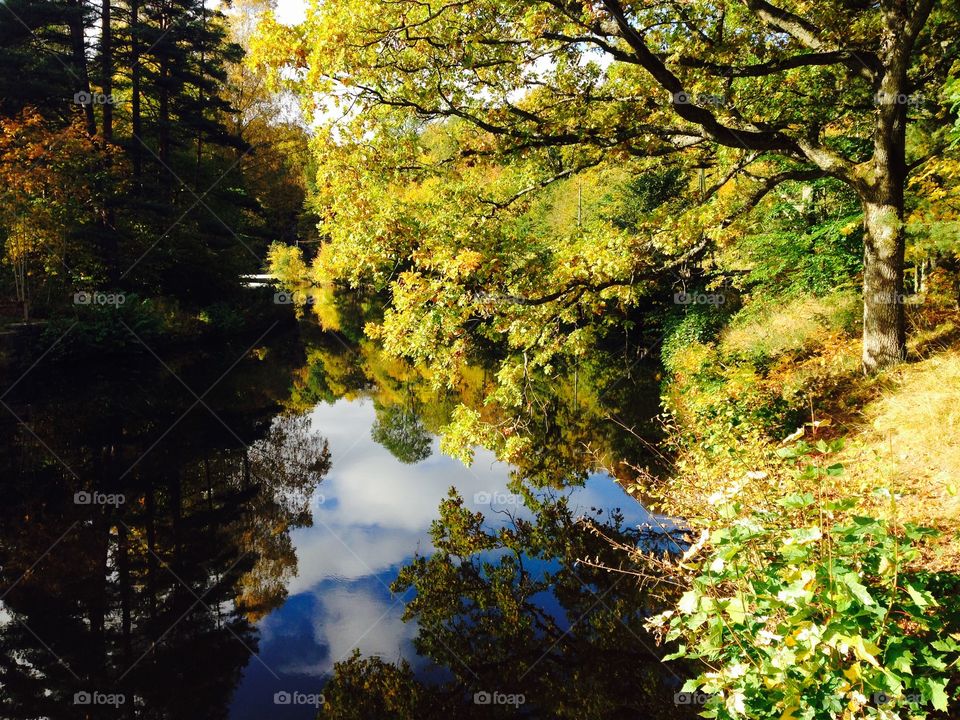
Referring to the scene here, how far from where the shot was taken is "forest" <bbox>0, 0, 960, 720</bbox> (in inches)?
132

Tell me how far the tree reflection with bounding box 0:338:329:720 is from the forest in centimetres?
14

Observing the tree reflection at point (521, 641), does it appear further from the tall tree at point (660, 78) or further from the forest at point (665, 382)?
the tall tree at point (660, 78)

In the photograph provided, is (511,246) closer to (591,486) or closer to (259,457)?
(591,486)

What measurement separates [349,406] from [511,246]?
34.6 ft

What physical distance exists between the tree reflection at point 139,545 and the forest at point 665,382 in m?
0.14

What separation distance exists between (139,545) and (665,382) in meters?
12.5

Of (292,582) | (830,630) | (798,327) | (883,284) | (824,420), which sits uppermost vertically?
(798,327)

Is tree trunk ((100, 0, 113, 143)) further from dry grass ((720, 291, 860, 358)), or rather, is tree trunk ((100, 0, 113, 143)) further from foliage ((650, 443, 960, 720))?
foliage ((650, 443, 960, 720))

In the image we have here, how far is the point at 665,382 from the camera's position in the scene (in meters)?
15.3

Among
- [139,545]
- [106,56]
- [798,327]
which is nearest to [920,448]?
[798,327]

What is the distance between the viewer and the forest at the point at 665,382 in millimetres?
3354

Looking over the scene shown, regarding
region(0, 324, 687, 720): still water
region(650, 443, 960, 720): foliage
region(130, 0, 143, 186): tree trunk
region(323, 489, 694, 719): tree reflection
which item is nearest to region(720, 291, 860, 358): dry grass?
region(0, 324, 687, 720): still water

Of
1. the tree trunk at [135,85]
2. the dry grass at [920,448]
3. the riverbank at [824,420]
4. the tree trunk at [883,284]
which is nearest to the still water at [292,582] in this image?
the riverbank at [824,420]

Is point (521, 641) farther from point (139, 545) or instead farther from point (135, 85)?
point (135, 85)
